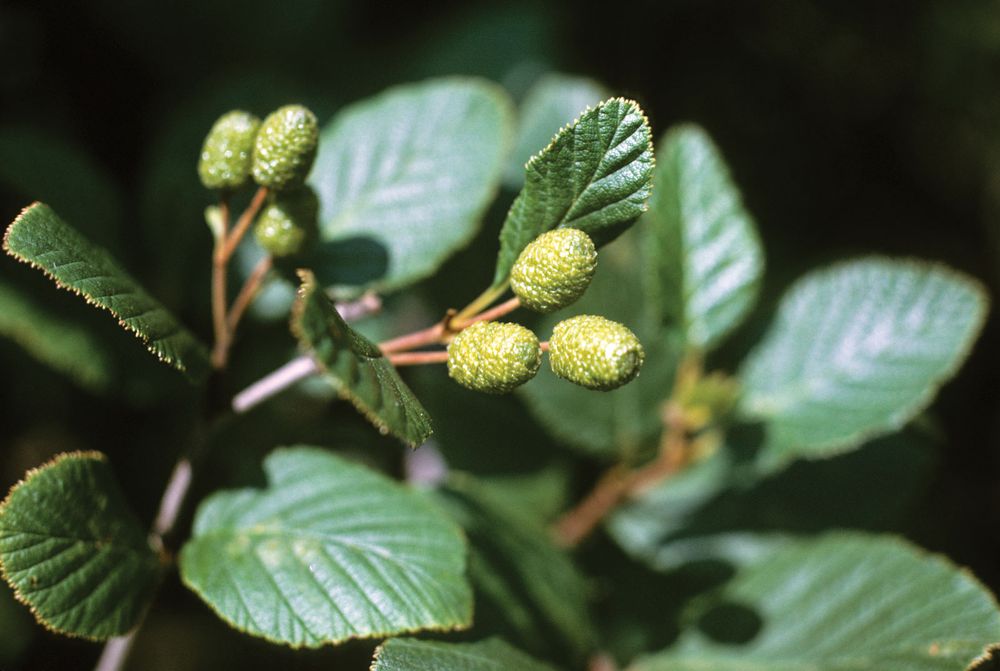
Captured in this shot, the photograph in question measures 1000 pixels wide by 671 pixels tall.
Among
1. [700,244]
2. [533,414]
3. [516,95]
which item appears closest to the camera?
[700,244]

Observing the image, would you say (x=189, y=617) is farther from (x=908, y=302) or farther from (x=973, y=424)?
(x=973, y=424)

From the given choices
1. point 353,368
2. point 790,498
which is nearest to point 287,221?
point 353,368

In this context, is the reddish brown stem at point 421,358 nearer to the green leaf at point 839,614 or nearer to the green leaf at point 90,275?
the green leaf at point 90,275

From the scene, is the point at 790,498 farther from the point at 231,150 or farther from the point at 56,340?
the point at 56,340

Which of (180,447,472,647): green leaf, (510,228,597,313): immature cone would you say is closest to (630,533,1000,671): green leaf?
(180,447,472,647): green leaf

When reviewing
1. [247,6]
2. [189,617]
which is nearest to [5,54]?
[247,6]

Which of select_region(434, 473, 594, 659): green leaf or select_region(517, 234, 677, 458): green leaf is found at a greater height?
select_region(517, 234, 677, 458): green leaf

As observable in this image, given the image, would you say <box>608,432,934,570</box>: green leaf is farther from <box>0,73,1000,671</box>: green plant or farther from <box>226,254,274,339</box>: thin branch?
<box>226,254,274,339</box>: thin branch
